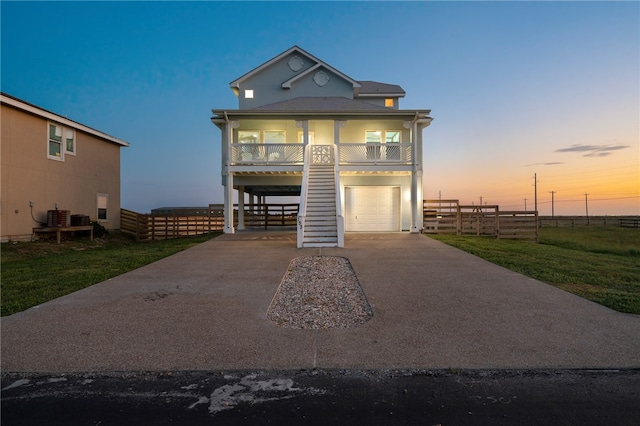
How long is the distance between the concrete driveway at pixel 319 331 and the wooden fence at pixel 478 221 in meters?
11.1

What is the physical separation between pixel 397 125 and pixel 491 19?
6.58 metres

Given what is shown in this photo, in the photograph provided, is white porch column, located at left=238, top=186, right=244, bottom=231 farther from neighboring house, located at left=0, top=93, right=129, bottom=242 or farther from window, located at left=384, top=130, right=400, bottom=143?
window, located at left=384, top=130, right=400, bottom=143

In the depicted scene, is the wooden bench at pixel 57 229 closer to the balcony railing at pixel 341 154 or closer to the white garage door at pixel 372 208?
the balcony railing at pixel 341 154

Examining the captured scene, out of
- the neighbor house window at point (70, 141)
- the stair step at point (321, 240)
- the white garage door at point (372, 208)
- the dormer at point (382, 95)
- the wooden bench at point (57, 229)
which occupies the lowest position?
the stair step at point (321, 240)

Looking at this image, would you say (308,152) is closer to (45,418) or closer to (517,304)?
A: (517,304)

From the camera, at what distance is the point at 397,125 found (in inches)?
801

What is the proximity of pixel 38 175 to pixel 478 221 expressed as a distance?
74.2ft

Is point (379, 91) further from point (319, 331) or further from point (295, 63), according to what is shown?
point (319, 331)

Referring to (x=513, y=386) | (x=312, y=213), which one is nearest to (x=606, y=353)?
(x=513, y=386)

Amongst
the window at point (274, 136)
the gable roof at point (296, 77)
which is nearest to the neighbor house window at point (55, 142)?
the gable roof at point (296, 77)

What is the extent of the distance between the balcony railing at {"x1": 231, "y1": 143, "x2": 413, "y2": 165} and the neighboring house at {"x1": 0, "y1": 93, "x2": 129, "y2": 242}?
29.1 ft

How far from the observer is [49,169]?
17.6 m

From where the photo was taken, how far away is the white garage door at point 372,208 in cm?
1992

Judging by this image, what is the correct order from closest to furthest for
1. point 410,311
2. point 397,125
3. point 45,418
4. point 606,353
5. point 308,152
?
point 45,418 < point 606,353 < point 410,311 < point 308,152 < point 397,125
